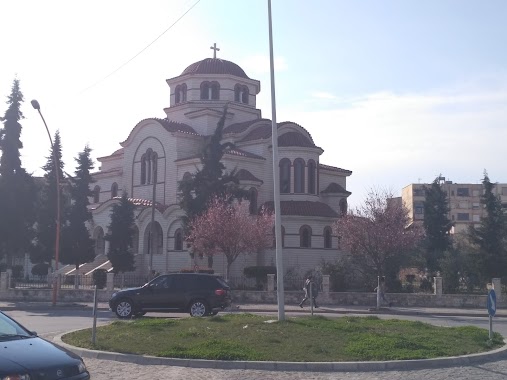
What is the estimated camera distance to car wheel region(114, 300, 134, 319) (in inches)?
896

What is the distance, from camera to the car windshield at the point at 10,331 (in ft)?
29.8

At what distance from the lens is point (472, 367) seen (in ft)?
40.4

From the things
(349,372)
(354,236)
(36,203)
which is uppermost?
(36,203)

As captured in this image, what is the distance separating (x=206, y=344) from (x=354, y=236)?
73.4 feet

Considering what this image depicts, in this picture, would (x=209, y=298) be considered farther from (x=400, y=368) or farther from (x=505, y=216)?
(x=505, y=216)

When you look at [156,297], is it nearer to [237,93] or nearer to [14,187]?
[14,187]

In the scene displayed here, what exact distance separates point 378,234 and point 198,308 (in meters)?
13.6

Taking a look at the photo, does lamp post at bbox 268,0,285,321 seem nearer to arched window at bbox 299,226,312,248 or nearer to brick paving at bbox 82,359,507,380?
brick paving at bbox 82,359,507,380

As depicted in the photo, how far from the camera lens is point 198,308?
22688mm

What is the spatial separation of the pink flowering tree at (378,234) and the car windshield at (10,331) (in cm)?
2519

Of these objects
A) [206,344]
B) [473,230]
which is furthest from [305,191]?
[206,344]

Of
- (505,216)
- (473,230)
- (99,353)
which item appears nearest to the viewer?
(99,353)

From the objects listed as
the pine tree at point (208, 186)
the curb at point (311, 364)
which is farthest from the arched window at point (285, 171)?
the curb at point (311, 364)

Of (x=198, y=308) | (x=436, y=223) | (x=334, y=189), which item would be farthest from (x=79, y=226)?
(x=436, y=223)
